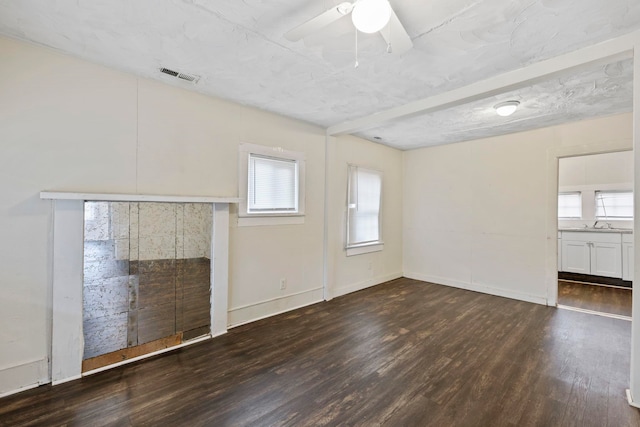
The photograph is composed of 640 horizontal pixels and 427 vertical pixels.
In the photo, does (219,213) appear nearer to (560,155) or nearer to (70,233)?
(70,233)

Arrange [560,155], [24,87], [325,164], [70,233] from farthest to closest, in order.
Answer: [325,164] → [560,155] → [70,233] → [24,87]

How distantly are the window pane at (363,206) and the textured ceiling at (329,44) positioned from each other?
1.67 meters

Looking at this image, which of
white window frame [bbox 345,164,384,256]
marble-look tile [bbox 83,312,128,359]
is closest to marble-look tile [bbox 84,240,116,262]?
marble-look tile [bbox 83,312,128,359]

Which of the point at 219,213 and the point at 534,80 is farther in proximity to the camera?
the point at 219,213

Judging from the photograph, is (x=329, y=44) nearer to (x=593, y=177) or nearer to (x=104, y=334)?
(x=104, y=334)

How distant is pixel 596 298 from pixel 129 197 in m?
6.53

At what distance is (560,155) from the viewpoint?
4008 mm

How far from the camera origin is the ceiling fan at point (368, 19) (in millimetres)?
1427

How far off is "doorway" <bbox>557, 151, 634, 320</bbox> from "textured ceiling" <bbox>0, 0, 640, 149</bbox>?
3.00 metres

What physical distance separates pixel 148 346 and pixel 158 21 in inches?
107

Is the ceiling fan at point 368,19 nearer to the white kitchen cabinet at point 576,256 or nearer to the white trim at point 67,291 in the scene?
the white trim at point 67,291

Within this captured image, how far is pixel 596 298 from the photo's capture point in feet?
14.4

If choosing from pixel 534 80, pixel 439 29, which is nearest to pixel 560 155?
pixel 534 80

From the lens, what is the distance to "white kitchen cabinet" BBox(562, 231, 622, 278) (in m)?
4.95
